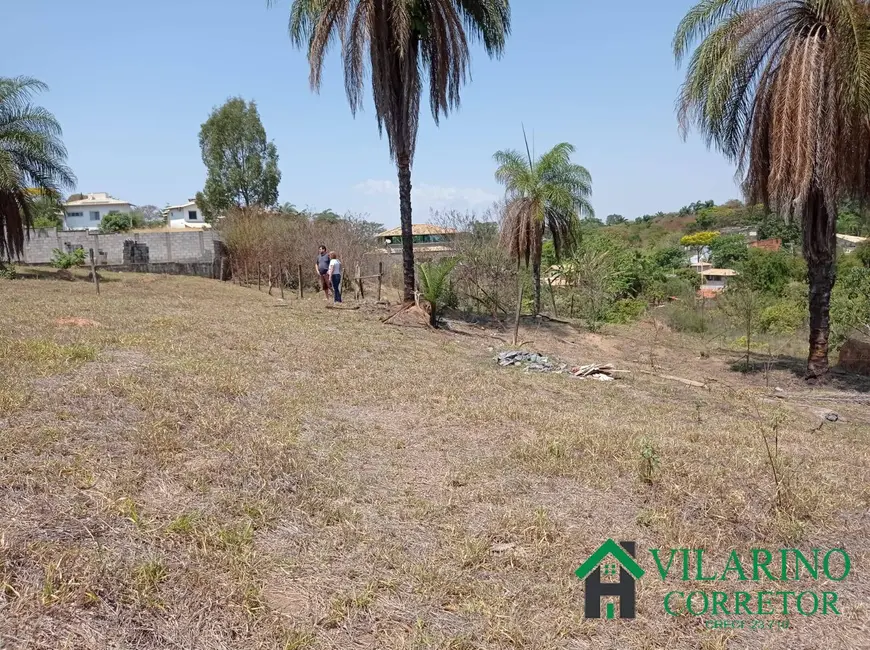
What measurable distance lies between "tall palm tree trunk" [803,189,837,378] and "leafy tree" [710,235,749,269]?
33.9m

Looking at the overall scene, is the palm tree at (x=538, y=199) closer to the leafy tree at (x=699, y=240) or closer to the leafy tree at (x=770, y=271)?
the leafy tree at (x=770, y=271)

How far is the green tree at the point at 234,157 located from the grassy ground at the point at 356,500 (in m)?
29.8

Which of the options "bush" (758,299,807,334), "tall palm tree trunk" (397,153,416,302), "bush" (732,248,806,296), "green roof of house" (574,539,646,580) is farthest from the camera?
"bush" (732,248,806,296)

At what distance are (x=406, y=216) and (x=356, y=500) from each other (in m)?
11.1

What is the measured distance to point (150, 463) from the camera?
169 inches

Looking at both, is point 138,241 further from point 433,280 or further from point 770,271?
point 770,271

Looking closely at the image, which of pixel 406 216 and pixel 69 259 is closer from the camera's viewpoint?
pixel 406 216

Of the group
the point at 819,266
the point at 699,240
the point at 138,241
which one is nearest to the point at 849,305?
the point at 819,266

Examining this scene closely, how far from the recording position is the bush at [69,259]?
23266 millimetres

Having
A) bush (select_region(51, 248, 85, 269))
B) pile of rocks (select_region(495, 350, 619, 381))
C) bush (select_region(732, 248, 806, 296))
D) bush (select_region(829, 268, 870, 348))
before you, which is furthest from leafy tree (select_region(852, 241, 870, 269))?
bush (select_region(51, 248, 85, 269))

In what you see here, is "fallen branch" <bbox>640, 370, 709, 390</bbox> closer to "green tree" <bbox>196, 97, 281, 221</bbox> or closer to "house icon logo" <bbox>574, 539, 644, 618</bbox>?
"house icon logo" <bbox>574, 539, 644, 618</bbox>

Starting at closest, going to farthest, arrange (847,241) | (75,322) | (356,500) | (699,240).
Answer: (356,500), (75,322), (847,241), (699,240)

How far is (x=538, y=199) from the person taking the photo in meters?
19.3

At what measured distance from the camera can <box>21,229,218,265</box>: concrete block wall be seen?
26000mm
